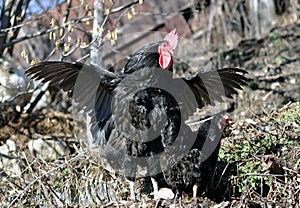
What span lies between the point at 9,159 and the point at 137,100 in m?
2.65

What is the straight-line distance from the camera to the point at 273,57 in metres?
8.99

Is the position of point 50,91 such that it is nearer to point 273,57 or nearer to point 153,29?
point 153,29

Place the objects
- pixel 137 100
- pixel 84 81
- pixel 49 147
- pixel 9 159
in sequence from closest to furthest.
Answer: pixel 137 100 < pixel 84 81 < pixel 9 159 < pixel 49 147

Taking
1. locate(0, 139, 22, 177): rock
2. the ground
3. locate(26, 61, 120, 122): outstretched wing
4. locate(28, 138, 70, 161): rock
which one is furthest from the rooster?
locate(28, 138, 70, 161): rock

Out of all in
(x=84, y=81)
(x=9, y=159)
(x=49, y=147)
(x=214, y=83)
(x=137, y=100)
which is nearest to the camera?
(x=137, y=100)

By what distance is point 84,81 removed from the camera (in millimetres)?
4164

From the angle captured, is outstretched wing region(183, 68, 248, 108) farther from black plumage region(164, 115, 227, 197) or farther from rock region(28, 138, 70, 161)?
rock region(28, 138, 70, 161)

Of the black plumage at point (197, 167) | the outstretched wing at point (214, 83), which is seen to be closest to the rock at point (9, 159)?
the black plumage at point (197, 167)

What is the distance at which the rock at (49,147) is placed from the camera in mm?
6270

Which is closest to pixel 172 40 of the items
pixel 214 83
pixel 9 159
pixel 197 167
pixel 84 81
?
pixel 214 83

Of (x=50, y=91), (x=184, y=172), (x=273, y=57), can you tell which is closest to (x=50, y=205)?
(x=184, y=172)

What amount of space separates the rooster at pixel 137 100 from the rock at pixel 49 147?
2136 millimetres

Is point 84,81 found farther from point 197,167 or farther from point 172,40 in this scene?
point 197,167

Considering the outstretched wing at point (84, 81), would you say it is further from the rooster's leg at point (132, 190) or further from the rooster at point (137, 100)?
the rooster's leg at point (132, 190)
